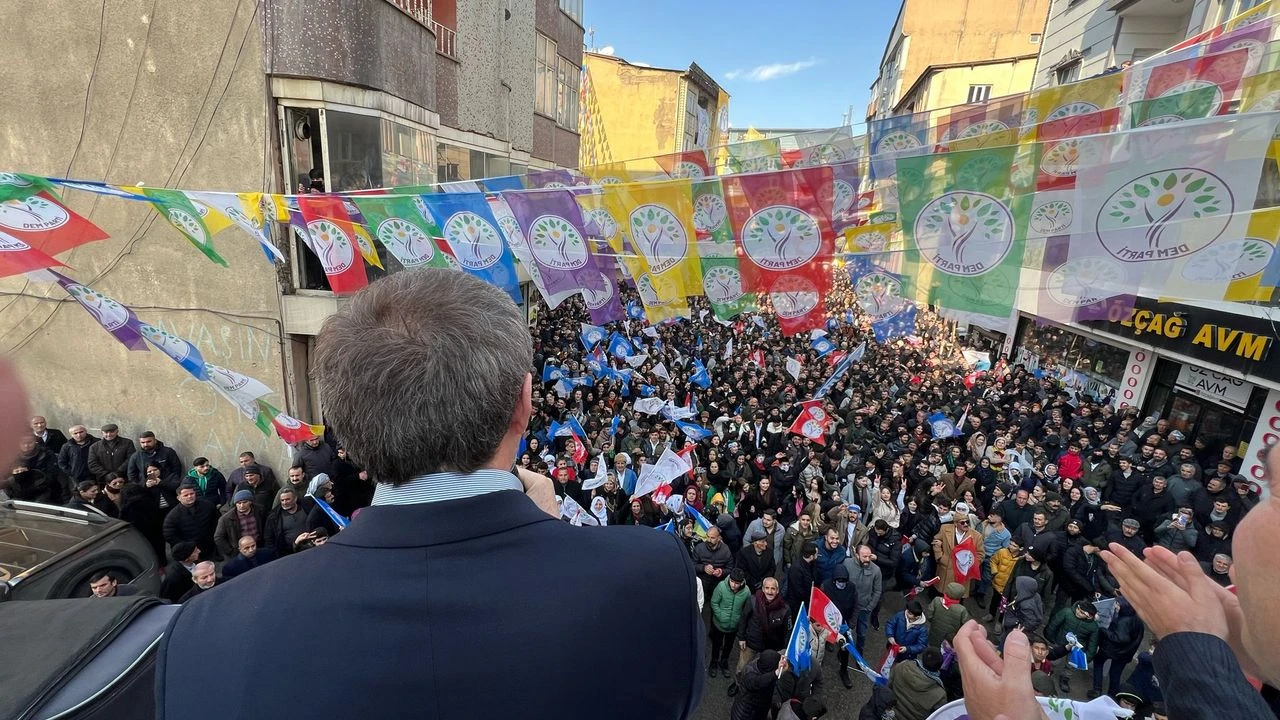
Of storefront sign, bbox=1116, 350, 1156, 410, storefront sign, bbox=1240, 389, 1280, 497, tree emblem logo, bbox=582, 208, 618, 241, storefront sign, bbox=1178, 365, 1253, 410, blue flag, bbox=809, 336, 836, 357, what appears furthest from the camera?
blue flag, bbox=809, 336, 836, 357

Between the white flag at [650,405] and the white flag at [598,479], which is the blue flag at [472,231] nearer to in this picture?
the white flag at [598,479]

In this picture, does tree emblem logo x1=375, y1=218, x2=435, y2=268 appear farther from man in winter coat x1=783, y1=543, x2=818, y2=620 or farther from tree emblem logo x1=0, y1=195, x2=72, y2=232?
man in winter coat x1=783, y1=543, x2=818, y2=620

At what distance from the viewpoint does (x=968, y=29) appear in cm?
3853

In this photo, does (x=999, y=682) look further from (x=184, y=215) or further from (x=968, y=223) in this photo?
(x=184, y=215)

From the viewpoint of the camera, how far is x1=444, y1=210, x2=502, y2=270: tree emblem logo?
6.70m

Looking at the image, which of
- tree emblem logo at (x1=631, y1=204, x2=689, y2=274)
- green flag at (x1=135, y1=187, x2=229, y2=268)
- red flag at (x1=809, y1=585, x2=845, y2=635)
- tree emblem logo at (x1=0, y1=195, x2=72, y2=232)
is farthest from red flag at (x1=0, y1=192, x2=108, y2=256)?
red flag at (x1=809, y1=585, x2=845, y2=635)

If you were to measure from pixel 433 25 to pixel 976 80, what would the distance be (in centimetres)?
3306

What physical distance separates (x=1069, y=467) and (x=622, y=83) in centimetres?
3739

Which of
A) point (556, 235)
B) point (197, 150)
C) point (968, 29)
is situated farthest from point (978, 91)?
point (197, 150)

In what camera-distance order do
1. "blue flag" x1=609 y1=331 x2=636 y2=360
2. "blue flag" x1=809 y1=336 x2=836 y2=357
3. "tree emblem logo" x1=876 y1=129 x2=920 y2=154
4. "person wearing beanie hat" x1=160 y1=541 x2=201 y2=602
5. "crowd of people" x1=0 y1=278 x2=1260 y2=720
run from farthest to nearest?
1. "blue flag" x1=809 y1=336 x2=836 y2=357
2. "blue flag" x1=609 y1=331 x2=636 y2=360
3. "tree emblem logo" x1=876 y1=129 x2=920 y2=154
4. "crowd of people" x1=0 y1=278 x2=1260 y2=720
5. "person wearing beanie hat" x1=160 y1=541 x2=201 y2=602

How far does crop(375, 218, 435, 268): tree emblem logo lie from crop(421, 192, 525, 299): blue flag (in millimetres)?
377

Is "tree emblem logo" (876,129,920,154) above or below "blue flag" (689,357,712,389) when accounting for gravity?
above

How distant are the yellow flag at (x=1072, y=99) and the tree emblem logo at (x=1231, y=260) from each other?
2.22 m

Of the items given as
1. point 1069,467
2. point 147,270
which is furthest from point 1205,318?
point 147,270
